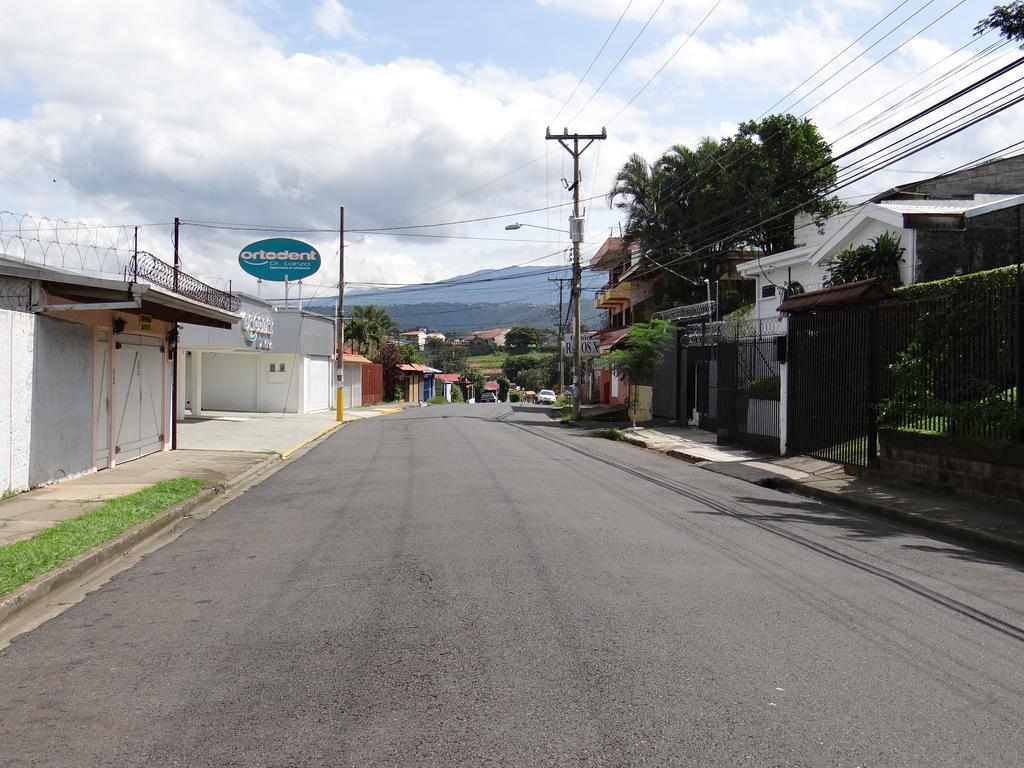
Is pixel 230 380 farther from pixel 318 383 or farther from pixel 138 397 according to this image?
pixel 138 397

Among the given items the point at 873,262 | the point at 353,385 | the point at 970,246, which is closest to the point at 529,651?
the point at 873,262

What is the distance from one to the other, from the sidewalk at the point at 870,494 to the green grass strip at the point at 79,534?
9.36 metres

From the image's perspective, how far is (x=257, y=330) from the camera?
33.9 meters

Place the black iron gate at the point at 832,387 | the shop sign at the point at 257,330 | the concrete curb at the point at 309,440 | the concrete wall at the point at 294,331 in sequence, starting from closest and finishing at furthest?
the black iron gate at the point at 832,387 → the concrete curb at the point at 309,440 → the shop sign at the point at 257,330 → the concrete wall at the point at 294,331

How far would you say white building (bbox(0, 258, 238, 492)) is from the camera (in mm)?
12000

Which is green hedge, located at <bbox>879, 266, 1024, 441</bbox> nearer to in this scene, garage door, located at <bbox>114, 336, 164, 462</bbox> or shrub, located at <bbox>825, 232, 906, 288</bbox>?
shrub, located at <bbox>825, 232, 906, 288</bbox>

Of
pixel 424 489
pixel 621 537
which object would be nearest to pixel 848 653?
pixel 621 537

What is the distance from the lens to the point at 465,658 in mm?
5176

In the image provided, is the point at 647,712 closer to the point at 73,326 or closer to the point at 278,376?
the point at 73,326

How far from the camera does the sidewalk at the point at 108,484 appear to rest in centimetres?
1000

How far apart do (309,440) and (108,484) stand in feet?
39.0

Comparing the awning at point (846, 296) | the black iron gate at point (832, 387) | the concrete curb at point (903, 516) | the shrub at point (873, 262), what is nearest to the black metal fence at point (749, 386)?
the black iron gate at point (832, 387)

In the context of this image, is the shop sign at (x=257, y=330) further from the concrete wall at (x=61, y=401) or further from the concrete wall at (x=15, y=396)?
the concrete wall at (x=15, y=396)

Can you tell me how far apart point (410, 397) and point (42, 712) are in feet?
226
